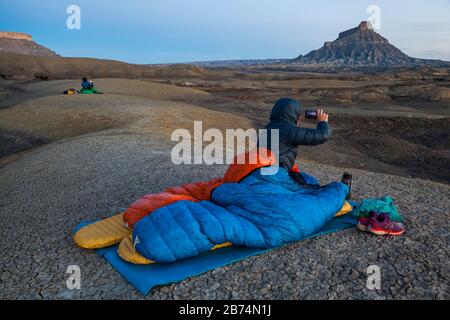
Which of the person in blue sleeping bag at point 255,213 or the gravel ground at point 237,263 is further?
the person in blue sleeping bag at point 255,213

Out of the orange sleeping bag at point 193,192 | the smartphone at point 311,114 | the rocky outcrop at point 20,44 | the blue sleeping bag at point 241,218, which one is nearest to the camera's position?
the blue sleeping bag at point 241,218

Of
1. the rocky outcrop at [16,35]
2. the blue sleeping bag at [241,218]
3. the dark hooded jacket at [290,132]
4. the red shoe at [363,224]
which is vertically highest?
the rocky outcrop at [16,35]

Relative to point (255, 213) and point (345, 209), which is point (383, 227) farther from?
point (255, 213)

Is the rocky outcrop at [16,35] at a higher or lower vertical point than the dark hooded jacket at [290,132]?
higher

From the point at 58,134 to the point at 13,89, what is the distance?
1813 centimetres

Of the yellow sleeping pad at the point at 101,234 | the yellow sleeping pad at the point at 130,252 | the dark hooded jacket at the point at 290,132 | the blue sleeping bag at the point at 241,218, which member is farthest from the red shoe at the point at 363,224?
the yellow sleeping pad at the point at 101,234

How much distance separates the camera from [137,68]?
5731 cm

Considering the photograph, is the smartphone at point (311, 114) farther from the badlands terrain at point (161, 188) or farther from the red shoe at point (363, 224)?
the badlands terrain at point (161, 188)

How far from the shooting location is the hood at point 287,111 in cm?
498

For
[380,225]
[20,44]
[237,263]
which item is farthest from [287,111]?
[20,44]

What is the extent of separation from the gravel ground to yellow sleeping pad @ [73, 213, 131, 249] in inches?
4.7

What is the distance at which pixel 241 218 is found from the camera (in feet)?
13.8

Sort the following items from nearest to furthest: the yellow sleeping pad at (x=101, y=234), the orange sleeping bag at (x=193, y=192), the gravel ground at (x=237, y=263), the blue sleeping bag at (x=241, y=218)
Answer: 1. the gravel ground at (x=237, y=263)
2. the blue sleeping bag at (x=241, y=218)
3. the yellow sleeping pad at (x=101, y=234)
4. the orange sleeping bag at (x=193, y=192)
